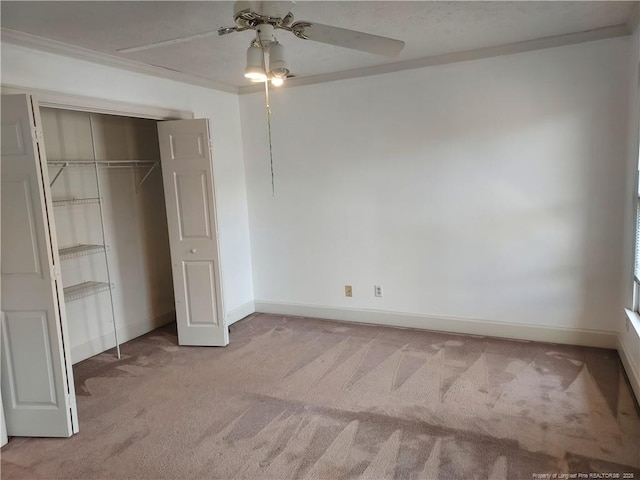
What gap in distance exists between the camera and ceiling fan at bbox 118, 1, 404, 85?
208 cm

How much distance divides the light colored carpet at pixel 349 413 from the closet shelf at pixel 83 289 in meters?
0.62

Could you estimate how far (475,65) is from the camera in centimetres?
380

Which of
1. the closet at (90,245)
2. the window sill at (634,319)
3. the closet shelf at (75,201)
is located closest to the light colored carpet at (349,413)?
the closet at (90,245)

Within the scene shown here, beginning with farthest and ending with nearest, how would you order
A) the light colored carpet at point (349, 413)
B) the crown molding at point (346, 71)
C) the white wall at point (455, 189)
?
the white wall at point (455, 189) < the crown molding at point (346, 71) < the light colored carpet at point (349, 413)

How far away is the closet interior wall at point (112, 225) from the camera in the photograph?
3.90m

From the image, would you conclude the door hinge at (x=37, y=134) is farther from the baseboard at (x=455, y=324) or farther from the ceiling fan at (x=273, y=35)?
the baseboard at (x=455, y=324)

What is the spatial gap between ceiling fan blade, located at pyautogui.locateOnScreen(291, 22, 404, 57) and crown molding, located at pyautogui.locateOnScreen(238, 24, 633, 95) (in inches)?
66.8

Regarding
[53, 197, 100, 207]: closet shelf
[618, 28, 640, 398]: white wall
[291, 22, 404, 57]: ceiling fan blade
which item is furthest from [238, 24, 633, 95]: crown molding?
[53, 197, 100, 207]: closet shelf

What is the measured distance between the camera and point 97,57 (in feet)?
11.0

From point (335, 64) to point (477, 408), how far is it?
300cm

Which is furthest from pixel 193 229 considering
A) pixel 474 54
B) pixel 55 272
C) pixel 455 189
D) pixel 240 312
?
pixel 474 54

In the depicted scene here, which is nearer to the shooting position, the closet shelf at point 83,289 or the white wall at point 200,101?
the white wall at point 200,101

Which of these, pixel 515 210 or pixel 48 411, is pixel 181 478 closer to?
pixel 48 411

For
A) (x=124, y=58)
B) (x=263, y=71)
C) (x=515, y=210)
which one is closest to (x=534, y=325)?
(x=515, y=210)
